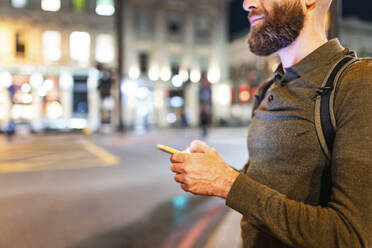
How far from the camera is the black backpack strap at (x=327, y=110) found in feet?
3.08

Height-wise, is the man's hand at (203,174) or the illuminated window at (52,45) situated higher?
the illuminated window at (52,45)

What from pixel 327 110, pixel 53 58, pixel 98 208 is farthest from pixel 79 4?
pixel 327 110

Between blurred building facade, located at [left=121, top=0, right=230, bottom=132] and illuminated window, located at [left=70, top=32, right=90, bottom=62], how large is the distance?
334 cm

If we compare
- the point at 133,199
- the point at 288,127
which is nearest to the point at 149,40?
the point at 133,199

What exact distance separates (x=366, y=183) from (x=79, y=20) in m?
27.0

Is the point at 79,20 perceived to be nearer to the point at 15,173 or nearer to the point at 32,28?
the point at 32,28

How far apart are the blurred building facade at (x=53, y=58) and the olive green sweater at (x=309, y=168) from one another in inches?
953

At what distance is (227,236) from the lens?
3.65m

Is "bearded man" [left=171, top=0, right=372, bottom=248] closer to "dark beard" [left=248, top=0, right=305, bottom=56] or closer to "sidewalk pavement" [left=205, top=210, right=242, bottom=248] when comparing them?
"dark beard" [left=248, top=0, right=305, bottom=56]

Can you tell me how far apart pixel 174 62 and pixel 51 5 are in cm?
1158

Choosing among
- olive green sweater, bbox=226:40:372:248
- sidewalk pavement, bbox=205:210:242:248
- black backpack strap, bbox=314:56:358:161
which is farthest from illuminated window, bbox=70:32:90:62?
black backpack strap, bbox=314:56:358:161

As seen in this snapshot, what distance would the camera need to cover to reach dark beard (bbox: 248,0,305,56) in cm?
108

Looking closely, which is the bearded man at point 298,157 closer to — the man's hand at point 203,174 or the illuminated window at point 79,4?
the man's hand at point 203,174

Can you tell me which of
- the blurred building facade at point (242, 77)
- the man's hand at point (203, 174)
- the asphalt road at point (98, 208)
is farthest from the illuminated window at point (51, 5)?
the man's hand at point (203, 174)
